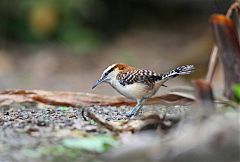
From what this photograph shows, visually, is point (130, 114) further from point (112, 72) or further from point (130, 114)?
point (112, 72)

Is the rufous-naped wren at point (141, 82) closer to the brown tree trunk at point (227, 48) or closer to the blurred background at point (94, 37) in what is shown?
the brown tree trunk at point (227, 48)

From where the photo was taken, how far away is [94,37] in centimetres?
1569

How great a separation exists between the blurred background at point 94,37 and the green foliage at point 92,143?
27.3ft

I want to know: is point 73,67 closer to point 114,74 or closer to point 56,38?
point 56,38

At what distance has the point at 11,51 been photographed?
15.1 meters

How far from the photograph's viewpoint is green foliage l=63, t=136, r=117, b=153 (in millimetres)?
4297

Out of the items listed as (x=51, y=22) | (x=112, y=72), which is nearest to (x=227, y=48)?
(x=112, y=72)

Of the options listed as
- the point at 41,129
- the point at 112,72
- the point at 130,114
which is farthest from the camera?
the point at 112,72

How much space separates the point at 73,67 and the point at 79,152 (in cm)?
1020

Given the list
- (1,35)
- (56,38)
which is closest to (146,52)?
(56,38)

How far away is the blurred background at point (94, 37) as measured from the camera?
14.1 metres

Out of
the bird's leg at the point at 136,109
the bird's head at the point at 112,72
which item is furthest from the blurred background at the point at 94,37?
the bird's leg at the point at 136,109

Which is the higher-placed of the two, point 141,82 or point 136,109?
point 141,82

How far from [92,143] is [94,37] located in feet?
37.5
